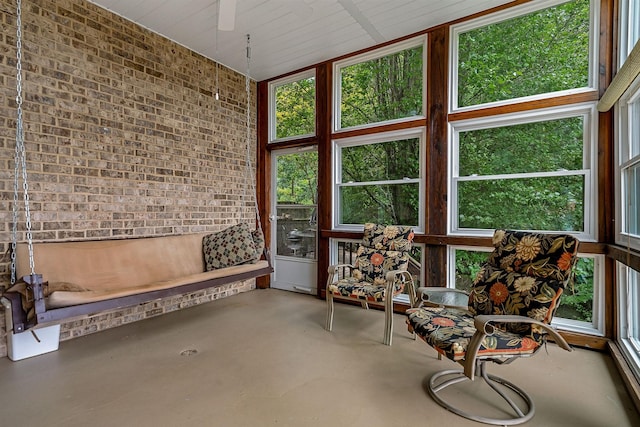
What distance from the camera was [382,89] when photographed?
380 cm

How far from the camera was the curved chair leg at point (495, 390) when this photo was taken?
5.67ft

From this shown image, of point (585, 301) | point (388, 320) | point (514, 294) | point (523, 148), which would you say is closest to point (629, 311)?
point (585, 301)

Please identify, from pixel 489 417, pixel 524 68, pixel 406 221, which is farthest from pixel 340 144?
pixel 489 417

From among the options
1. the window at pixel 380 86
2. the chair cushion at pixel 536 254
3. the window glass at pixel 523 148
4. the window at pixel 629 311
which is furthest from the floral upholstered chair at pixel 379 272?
the window at pixel 629 311

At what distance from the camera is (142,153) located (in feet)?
11.0

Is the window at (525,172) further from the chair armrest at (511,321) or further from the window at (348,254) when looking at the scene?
the chair armrest at (511,321)

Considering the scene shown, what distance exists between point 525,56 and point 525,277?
213 centimetres

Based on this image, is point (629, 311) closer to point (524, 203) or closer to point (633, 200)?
point (633, 200)

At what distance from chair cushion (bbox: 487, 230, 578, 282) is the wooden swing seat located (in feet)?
7.34

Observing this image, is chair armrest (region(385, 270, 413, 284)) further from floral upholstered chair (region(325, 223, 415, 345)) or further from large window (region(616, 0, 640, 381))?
large window (region(616, 0, 640, 381))

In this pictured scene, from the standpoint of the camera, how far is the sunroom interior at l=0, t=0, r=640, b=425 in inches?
98.8

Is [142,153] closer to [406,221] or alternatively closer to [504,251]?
[406,221]

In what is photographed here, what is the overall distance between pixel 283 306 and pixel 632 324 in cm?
315

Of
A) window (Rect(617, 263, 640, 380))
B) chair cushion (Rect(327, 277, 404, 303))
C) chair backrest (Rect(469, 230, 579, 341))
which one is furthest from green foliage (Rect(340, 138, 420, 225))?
window (Rect(617, 263, 640, 380))
